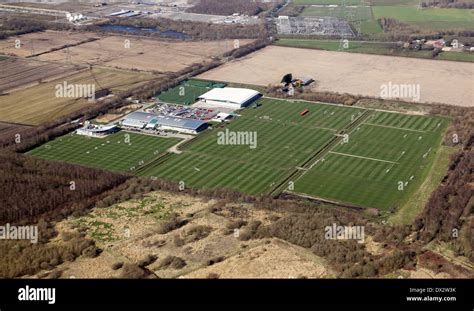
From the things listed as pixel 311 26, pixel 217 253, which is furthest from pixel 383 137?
pixel 311 26

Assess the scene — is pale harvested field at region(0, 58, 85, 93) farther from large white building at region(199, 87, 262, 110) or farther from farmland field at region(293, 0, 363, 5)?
farmland field at region(293, 0, 363, 5)

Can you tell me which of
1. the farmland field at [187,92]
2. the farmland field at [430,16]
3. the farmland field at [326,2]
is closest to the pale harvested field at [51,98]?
the farmland field at [187,92]

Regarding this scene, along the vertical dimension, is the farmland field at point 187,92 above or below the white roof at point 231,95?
below

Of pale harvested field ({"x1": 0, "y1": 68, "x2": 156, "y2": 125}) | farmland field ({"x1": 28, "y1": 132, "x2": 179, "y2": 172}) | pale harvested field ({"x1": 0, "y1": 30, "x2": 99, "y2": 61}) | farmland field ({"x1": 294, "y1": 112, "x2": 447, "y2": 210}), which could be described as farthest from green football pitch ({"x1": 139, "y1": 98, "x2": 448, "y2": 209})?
pale harvested field ({"x1": 0, "y1": 30, "x2": 99, "y2": 61})

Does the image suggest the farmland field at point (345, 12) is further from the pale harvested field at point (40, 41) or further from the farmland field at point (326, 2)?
the pale harvested field at point (40, 41)

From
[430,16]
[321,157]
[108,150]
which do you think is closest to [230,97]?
[108,150]

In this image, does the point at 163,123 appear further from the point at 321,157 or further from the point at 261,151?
the point at 321,157
